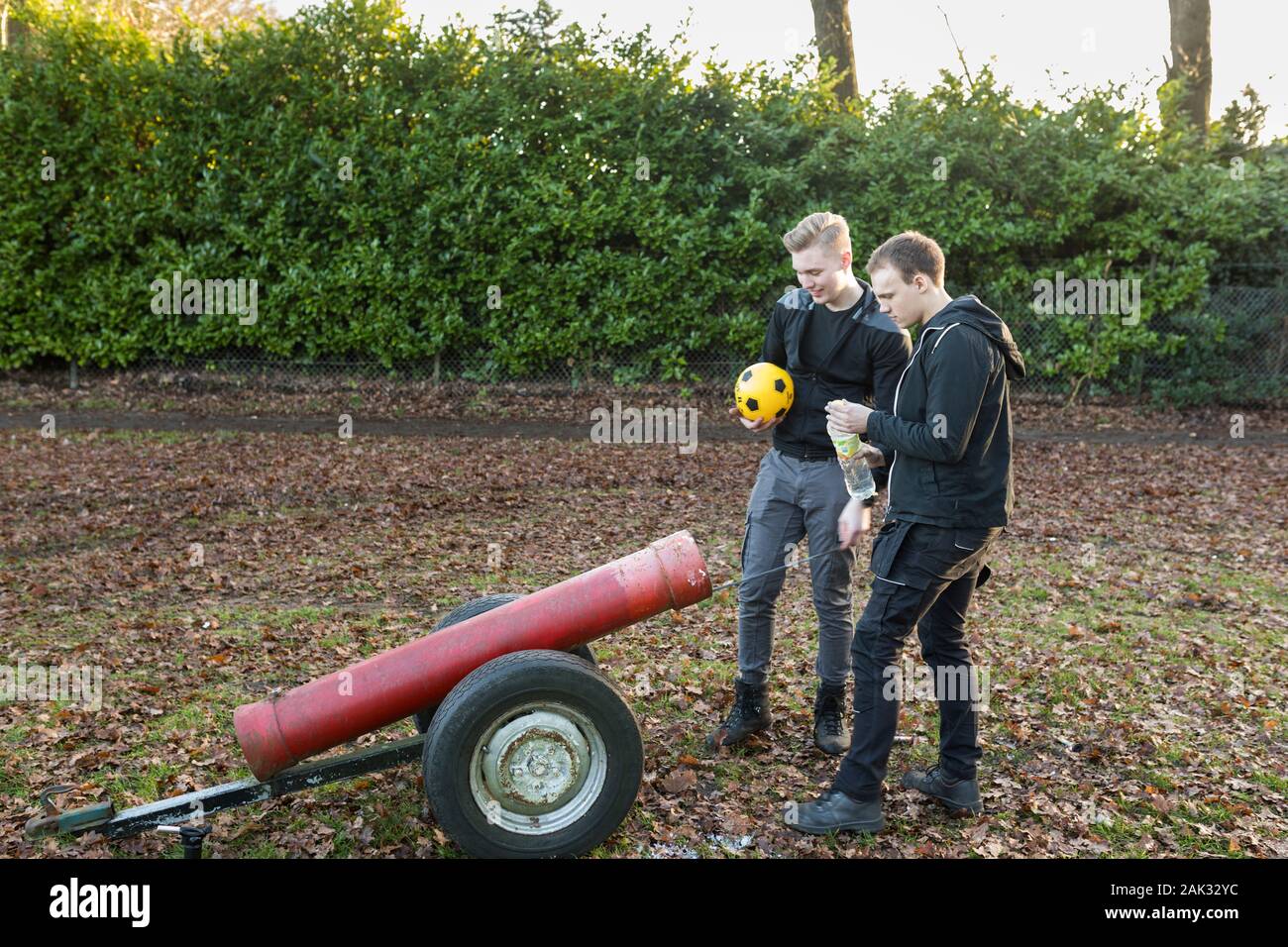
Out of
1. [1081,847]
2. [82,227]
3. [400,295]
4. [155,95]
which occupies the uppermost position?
[155,95]

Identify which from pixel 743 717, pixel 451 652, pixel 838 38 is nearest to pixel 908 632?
pixel 743 717

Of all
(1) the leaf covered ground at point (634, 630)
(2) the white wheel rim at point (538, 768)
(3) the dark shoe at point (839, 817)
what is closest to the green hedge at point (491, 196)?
(1) the leaf covered ground at point (634, 630)

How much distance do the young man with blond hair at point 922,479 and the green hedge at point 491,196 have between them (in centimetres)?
1091

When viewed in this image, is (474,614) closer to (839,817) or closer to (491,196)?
(839,817)

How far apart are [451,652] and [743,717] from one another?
5.28ft

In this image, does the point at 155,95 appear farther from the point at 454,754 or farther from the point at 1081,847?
the point at 1081,847

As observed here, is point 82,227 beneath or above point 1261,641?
above

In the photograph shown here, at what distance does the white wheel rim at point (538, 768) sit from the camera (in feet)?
12.7

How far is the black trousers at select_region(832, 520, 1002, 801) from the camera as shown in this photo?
396cm

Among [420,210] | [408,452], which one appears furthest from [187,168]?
[408,452]

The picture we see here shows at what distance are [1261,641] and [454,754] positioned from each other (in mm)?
5313

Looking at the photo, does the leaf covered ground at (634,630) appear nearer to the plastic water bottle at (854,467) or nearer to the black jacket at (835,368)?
the plastic water bottle at (854,467)

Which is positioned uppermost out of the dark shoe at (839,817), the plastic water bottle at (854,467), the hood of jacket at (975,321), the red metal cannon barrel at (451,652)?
the hood of jacket at (975,321)

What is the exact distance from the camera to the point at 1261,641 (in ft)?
21.7
